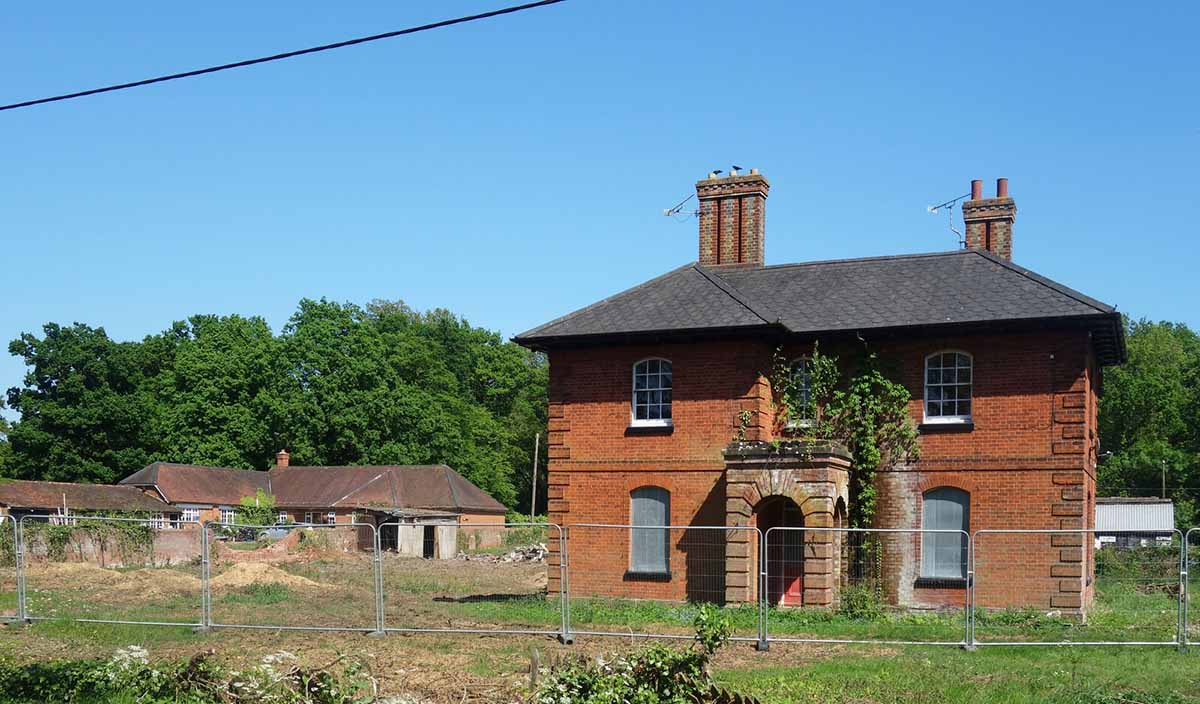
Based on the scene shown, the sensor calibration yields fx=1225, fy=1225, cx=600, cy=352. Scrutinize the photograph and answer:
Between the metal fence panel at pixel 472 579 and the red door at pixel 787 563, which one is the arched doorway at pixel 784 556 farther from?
the metal fence panel at pixel 472 579

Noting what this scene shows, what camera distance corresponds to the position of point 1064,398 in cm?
2464

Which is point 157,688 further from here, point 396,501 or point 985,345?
point 396,501

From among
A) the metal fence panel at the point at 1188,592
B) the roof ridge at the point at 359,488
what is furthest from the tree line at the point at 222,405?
the metal fence panel at the point at 1188,592

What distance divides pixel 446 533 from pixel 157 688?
47946mm

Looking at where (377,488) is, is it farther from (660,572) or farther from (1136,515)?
(660,572)

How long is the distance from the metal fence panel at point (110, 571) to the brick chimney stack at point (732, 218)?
14328mm

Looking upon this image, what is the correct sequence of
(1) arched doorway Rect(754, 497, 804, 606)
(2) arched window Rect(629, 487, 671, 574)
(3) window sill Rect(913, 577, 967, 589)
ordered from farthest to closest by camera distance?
(2) arched window Rect(629, 487, 671, 574) → (1) arched doorway Rect(754, 497, 804, 606) → (3) window sill Rect(913, 577, 967, 589)

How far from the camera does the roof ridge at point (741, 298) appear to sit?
1033 inches

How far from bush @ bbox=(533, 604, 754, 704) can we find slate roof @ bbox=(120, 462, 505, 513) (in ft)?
168

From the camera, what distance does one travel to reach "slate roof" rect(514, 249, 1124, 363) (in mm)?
25141

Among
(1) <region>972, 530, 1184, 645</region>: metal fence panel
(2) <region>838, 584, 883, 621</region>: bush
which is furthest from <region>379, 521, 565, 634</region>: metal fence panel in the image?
(1) <region>972, 530, 1184, 645</region>: metal fence panel

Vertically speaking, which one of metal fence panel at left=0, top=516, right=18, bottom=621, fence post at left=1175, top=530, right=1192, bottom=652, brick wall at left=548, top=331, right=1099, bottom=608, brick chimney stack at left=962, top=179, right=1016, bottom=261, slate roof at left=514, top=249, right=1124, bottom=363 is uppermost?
brick chimney stack at left=962, top=179, right=1016, bottom=261

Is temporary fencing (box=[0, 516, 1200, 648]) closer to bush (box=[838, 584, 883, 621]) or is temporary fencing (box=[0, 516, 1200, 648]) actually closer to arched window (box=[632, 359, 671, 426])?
bush (box=[838, 584, 883, 621])

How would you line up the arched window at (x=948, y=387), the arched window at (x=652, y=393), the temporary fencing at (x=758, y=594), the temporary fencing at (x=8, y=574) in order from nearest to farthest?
the temporary fencing at (x=758, y=594), the temporary fencing at (x=8, y=574), the arched window at (x=948, y=387), the arched window at (x=652, y=393)
